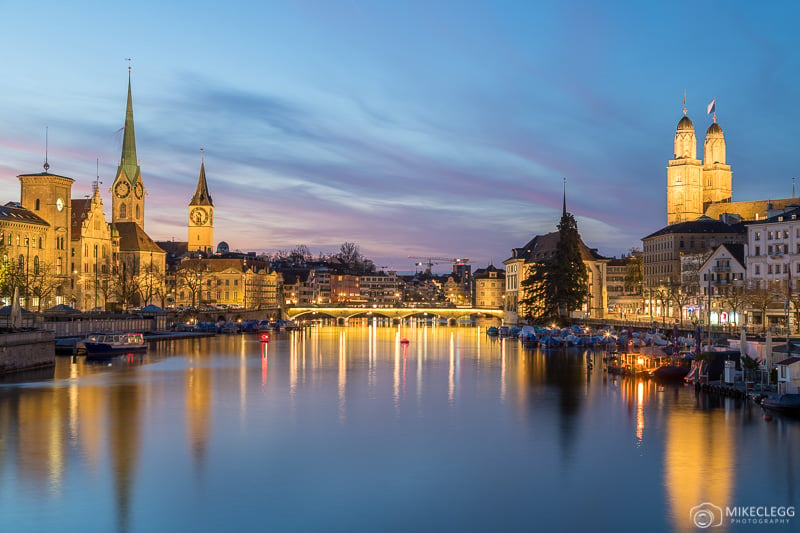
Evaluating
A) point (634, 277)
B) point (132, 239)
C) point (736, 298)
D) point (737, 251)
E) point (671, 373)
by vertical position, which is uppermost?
point (132, 239)

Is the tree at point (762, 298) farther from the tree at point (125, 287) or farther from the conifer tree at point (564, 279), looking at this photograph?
the tree at point (125, 287)

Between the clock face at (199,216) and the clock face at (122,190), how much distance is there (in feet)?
102

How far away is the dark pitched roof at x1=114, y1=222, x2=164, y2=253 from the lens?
139750mm

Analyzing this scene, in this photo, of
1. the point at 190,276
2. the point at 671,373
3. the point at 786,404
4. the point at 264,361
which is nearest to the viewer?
the point at 786,404

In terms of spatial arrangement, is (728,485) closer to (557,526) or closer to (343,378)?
→ (557,526)

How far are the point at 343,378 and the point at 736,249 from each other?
55590 mm

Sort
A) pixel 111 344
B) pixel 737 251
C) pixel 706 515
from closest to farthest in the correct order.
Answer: pixel 706 515 < pixel 111 344 < pixel 737 251

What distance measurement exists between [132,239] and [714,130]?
376ft

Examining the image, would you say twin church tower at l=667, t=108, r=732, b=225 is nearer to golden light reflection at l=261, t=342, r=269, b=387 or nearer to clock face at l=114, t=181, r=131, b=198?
clock face at l=114, t=181, r=131, b=198

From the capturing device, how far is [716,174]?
178 meters

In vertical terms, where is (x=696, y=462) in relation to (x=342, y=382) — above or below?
below

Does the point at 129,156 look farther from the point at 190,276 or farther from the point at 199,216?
the point at 190,276

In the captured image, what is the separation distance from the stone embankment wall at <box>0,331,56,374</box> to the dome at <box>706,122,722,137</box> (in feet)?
493

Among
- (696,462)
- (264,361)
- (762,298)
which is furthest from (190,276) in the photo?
(696,462)
